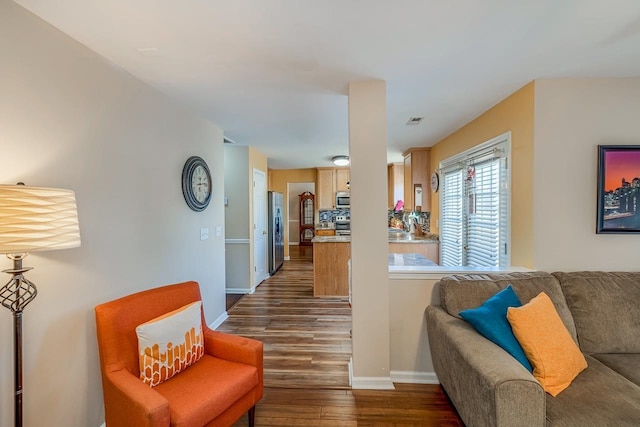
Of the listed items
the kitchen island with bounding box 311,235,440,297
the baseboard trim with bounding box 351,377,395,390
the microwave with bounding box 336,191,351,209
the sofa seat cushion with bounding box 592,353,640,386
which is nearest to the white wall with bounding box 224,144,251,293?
the kitchen island with bounding box 311,235,440,297

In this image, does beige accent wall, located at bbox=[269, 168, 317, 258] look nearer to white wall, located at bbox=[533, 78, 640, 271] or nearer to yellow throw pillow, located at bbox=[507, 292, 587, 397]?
white wall, located at bbox=[533, 78, 640, 271]

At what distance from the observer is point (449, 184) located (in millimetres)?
4191

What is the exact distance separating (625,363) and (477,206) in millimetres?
1855

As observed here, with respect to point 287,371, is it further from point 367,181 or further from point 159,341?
point 367,181

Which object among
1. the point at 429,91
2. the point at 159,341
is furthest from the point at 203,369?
the point at 429,91

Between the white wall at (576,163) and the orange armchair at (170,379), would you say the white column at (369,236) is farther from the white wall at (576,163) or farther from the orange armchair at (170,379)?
the white wall at (576,163)

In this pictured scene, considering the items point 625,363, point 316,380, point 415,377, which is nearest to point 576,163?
point 625,363

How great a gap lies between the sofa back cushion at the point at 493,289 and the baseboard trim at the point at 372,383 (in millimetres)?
765

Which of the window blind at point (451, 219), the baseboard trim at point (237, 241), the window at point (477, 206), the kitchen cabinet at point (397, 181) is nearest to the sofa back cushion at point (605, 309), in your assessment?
the window at point (477, 206)

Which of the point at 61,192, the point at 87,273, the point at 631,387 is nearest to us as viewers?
the point at 61,192

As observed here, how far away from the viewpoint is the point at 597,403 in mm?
1356

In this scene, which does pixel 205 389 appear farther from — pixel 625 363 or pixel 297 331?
pixel 625 363

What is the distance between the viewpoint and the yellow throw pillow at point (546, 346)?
1.50 meters

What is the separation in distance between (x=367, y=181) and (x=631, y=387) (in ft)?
6.07
